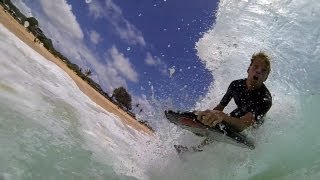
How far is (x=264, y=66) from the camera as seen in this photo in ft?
19.0

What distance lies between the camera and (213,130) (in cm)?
551

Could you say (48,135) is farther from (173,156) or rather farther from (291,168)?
(291,168)

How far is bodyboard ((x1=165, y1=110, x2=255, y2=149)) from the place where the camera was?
18.1 ft

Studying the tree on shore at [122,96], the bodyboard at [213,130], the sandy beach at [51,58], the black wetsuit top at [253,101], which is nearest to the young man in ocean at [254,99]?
the black wetsuit top at [253,101]

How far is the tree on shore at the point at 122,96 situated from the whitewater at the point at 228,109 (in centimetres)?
2314

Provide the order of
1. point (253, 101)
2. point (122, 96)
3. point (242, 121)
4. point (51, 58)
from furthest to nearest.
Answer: point (122, 96) → point (51, 58) → point (253, 101) → point (242, 121)

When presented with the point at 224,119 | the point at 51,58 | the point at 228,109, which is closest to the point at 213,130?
the point at 224,119

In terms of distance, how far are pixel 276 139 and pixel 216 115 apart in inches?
62.2

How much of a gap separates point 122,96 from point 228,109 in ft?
88.0

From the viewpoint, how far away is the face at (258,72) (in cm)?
578

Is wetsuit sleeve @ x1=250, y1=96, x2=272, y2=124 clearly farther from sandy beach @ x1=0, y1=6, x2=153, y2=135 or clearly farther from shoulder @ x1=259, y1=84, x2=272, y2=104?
sandy beach @ x1=0, y1=6, x2=153, y2=135

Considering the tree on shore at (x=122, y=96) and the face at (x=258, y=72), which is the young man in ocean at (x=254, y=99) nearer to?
the face at (x=258, y=72)

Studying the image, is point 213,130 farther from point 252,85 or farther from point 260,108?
point 252,85

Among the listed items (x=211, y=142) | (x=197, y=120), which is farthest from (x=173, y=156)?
(x=197, y=120)
